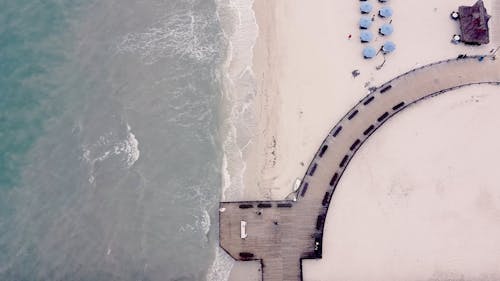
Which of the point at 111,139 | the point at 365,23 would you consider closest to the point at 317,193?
the point at 365,23

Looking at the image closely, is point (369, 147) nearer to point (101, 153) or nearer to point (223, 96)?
point (223, 96)

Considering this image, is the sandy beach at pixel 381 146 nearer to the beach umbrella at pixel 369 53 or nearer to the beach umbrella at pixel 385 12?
the beach umbrella at pixel 369 53

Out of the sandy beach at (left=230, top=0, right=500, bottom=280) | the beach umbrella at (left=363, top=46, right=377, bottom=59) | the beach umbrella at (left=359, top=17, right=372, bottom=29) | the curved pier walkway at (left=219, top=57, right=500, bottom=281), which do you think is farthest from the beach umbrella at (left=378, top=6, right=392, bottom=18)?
the curved pier walkway at (left=219, top=57, right=500, bottom=281)

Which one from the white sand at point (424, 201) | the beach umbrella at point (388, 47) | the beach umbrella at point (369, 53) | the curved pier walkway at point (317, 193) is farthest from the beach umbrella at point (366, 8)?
the white sand at point (424, 201)

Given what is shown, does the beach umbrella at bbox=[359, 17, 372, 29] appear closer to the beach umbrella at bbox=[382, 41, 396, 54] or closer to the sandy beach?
the sandy beach

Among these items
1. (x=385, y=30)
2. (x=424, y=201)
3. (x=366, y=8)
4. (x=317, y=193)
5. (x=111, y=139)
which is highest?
(x=366, y=8)

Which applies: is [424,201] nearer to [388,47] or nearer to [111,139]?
[388,47]

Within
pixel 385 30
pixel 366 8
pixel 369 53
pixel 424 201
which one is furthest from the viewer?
pixel 366 8

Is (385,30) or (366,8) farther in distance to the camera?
(366,8)
